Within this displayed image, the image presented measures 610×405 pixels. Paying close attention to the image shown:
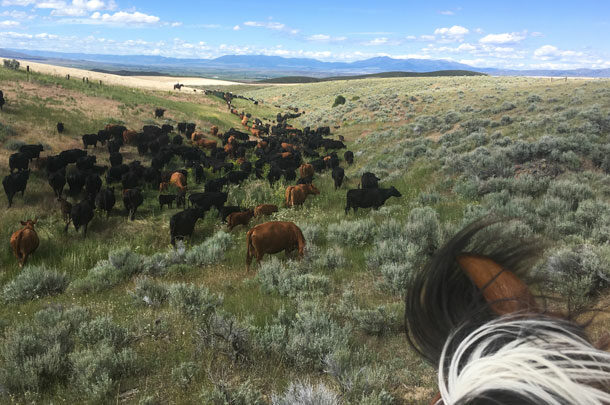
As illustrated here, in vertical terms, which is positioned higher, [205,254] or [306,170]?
[306,170]

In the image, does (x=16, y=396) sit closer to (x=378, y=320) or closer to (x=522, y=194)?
(x=378, y=320)

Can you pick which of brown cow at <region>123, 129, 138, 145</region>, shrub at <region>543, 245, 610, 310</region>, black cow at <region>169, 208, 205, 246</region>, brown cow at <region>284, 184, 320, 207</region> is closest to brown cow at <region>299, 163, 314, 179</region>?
brown cow at <region>284, 184, 320, 207</region>

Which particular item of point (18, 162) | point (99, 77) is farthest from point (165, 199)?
point (99, 77)

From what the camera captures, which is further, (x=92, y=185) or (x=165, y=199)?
(x=165, y=199)

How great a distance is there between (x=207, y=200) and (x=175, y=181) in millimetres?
3743

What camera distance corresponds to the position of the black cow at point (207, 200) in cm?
1239

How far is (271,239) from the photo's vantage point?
7145 millimetres

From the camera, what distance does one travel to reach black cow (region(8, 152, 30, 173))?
12.8 metres

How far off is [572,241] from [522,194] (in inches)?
149

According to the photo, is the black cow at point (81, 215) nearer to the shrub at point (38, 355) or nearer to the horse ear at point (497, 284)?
the shrub at point (38, 355)

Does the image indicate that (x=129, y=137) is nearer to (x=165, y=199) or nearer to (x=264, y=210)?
(x=165, y=199)

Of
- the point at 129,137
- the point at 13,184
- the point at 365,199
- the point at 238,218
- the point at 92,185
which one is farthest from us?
the point at 129,137

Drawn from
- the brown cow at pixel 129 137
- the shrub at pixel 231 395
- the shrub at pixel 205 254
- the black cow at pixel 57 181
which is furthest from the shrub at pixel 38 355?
the brown cow at pixel 129 137

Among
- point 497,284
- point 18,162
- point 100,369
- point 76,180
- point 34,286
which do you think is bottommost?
point 34,286
